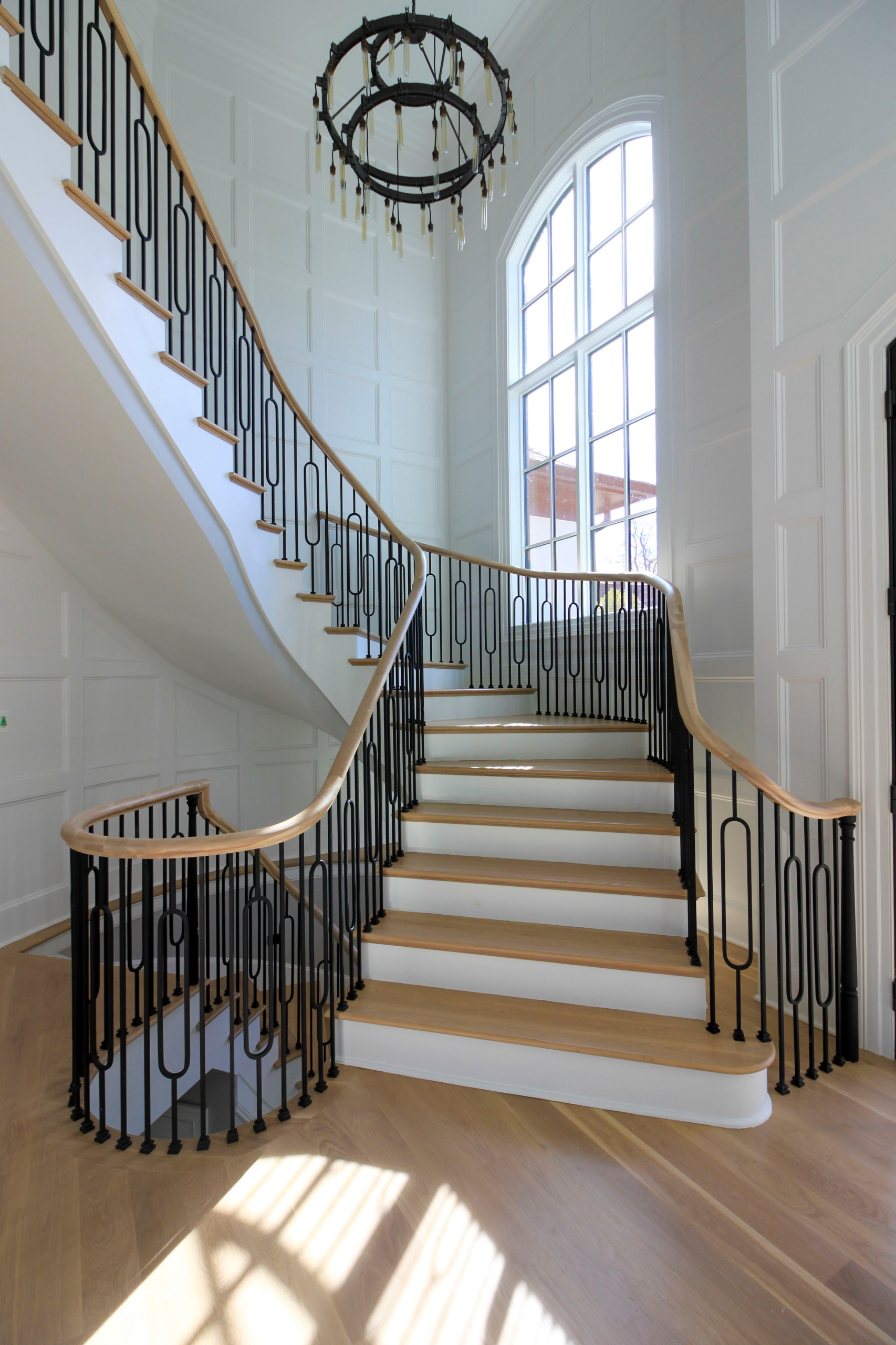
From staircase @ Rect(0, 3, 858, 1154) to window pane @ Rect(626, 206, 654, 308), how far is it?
1.95 metres

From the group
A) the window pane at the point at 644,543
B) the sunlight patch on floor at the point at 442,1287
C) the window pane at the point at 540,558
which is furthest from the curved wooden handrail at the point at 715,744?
the window pane at the point at 540,558

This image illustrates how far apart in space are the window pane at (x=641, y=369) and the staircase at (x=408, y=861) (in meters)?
1.21

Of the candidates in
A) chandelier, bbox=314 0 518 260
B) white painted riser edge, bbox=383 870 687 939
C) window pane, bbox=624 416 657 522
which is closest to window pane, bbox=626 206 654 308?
window pane, bbox=624 416 657 522

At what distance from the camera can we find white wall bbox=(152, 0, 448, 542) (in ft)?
16.7

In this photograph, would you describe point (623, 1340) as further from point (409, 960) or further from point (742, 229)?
point (742, 229)

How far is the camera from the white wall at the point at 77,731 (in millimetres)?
3744

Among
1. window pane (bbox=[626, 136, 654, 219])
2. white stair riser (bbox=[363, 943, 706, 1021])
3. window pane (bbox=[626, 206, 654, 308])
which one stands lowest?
white stair riser (bbox=[363, 943, 706, 1021])

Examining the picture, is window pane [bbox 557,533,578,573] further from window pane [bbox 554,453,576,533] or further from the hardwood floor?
the hardwood floor

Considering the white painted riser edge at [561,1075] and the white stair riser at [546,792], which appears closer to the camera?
the white painted riser edge at [561,1075]

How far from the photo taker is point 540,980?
237 cm

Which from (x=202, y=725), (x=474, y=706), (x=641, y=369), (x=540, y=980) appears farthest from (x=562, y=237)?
(x=540, y=980)

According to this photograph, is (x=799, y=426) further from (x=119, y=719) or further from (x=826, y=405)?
(x=119, y=719)

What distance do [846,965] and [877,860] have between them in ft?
1.25

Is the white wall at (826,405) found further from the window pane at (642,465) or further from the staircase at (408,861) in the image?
the window pane at (642,465)
